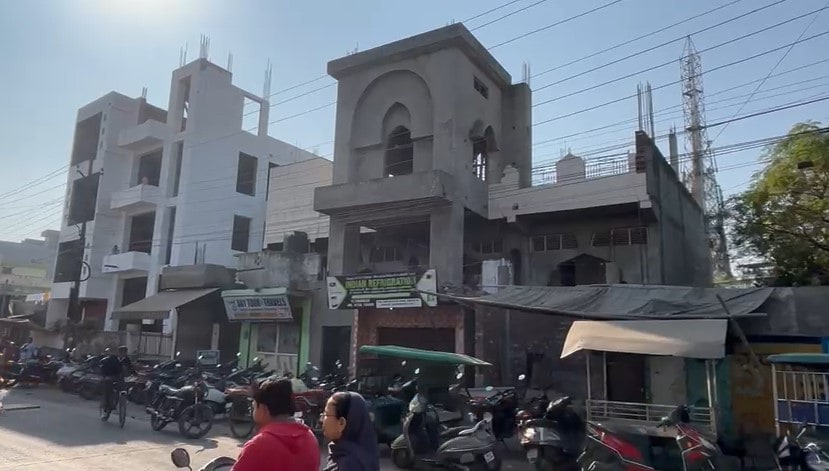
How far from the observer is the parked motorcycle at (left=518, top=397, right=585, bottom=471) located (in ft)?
25.8

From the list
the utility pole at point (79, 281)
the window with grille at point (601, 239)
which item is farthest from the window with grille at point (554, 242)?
the utility pole at point (79, 281)

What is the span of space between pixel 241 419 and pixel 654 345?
26.5 feet

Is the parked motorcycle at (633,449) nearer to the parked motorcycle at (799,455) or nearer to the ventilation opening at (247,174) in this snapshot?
the parked motorcycle at (799,455)

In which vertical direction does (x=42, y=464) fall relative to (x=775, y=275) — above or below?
Answer: below

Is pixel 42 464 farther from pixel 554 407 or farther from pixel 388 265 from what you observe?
pixel 388 265

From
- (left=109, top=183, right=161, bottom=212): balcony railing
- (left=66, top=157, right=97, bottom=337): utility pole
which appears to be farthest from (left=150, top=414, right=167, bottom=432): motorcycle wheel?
(left=109, top=183, right=161, bottom=212): balcony railing

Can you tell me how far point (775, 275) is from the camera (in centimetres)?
1611

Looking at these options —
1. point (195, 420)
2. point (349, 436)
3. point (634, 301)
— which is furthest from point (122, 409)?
point (349, 436)

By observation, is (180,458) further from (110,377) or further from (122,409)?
(110,377)

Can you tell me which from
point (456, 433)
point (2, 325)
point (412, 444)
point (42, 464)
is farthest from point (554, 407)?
point (2, 325)

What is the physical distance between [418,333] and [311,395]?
7.06m

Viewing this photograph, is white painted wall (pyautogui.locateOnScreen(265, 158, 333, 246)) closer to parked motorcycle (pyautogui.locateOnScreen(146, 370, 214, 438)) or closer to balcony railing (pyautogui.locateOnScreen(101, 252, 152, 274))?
balcony railing (pyautogui.locateOnScreen(101, 252, 152, 274))

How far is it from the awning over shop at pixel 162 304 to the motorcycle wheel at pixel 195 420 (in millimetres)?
11353

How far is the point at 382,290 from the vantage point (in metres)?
17.8
